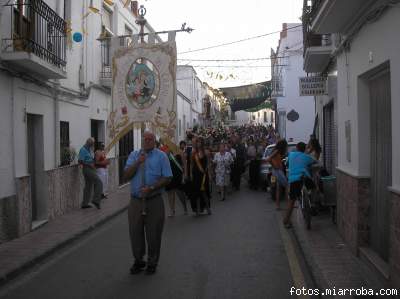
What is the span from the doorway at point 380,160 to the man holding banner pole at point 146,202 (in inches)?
106

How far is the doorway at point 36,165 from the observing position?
11148mm

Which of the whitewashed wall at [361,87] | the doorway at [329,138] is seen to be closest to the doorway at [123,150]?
the doorway at [329,138]

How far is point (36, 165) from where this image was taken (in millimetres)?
11453

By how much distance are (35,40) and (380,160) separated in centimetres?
698

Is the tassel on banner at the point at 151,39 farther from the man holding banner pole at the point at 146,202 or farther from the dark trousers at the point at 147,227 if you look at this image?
the dark trousers at the point at 147,227

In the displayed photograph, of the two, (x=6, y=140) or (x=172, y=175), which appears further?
(x=6, y=140)

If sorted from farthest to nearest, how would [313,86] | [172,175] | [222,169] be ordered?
[222,169] < [313,86] < [172,175]

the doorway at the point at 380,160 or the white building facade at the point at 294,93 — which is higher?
the white building facade at the point at 294,93

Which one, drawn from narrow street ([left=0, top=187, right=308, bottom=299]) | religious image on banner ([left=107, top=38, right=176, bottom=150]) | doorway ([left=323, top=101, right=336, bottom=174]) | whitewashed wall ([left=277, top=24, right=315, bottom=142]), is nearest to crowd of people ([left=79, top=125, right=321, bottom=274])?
narrow street ([left=0, top=187, right=308, bottom=299])

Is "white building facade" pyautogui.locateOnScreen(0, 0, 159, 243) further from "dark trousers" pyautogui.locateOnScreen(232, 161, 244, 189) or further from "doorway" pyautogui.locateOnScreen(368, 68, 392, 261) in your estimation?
"doorway" pyautogui.locateOnScreen(368, 68, 392, 261)

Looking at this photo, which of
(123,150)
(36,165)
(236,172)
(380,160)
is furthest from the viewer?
(123,150)

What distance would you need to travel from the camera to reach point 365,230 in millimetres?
7238

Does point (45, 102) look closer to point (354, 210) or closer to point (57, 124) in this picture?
point (57, 124)

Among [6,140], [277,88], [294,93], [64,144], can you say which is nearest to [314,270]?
[6,140]
